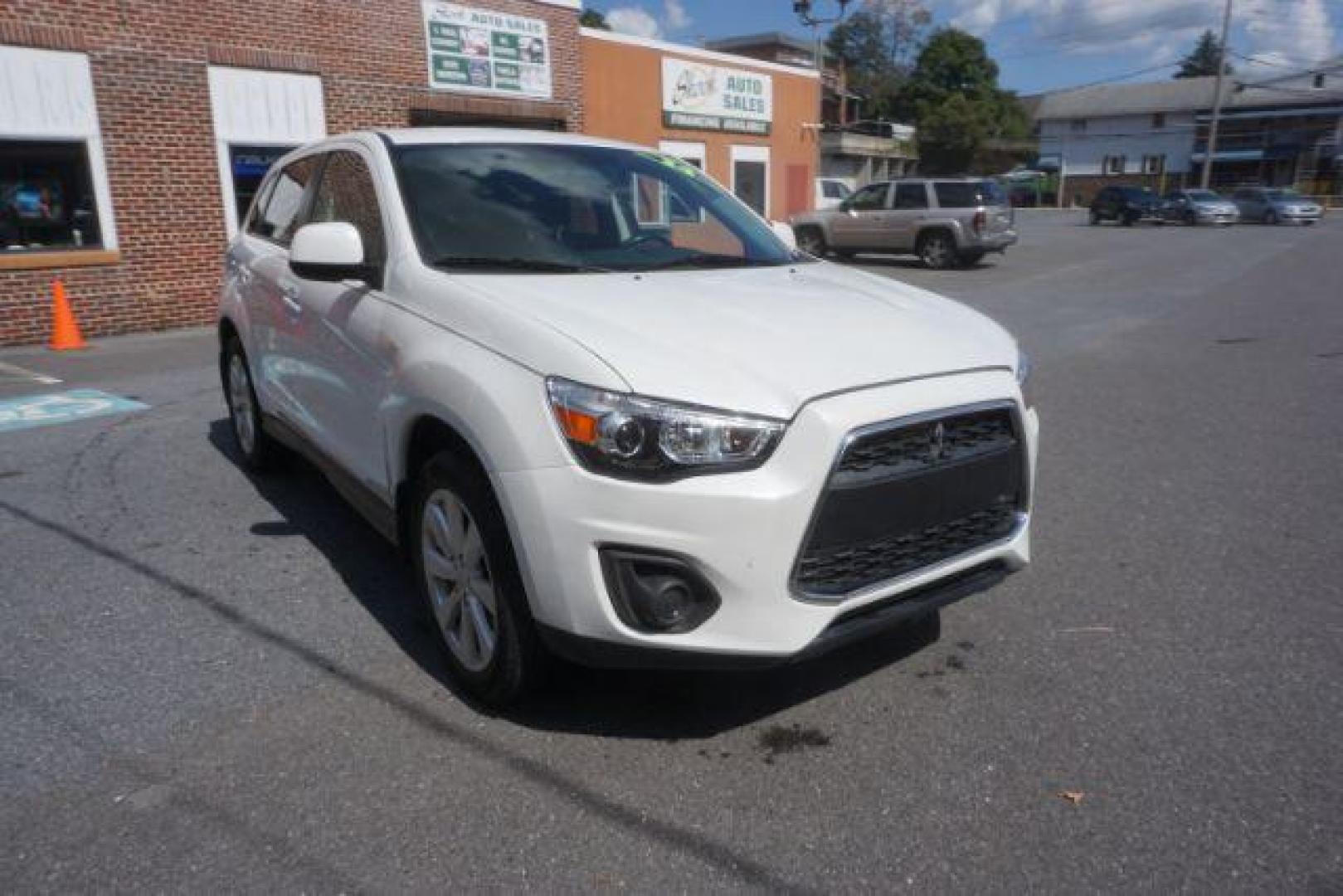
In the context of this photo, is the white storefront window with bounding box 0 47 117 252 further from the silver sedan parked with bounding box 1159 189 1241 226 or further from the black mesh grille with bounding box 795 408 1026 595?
the silver sedan parked with bounding box 1159 189 1241 226

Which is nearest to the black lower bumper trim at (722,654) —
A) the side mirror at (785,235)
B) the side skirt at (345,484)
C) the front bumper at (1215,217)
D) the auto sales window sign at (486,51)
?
the side skirt at (345,484)

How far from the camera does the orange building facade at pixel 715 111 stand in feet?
59.1

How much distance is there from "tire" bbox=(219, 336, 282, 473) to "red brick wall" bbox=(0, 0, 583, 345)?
6729mm

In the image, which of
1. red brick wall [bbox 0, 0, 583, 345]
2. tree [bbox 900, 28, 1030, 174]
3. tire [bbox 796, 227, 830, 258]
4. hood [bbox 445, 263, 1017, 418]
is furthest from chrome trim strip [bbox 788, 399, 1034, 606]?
A: tree [bbox 900, 28, 1030, 174]

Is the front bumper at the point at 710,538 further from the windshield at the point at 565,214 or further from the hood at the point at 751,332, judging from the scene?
the windshield at the point at 565,214

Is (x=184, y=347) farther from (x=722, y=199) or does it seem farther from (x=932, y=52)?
(x=932, y=52)

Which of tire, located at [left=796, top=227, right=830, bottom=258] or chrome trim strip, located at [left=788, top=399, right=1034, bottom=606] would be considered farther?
tire, located at [left=796, top=227, right=830, bottom=258]

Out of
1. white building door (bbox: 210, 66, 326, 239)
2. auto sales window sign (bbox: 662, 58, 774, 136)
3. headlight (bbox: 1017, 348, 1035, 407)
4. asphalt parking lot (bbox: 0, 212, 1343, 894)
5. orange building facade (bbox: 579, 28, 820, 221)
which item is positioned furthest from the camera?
auto sales window sign (bbox: 662, 58, 774, 136)

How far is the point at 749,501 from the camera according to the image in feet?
7.93

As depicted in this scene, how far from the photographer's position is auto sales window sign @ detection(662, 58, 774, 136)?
19719 millimetres

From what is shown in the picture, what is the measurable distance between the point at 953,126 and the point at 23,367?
206 feet

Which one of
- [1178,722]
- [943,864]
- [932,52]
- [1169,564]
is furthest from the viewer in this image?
[932,52]

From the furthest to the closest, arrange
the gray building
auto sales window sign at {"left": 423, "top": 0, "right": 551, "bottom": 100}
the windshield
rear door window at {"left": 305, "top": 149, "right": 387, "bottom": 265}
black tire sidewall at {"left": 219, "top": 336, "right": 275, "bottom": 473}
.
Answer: the gray building → auto sales window sign at {"left": 423, "top": 0, "right": 551, "bottom": 100} → black tire sidewall at {"left": 219, "top": 336, "right": 275, "bottom": 473} → rear door window at {"left": 305, "top": 149, "right": 387, "bottom": 265} → the windshield

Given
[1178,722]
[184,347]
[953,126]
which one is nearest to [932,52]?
[953,126]
